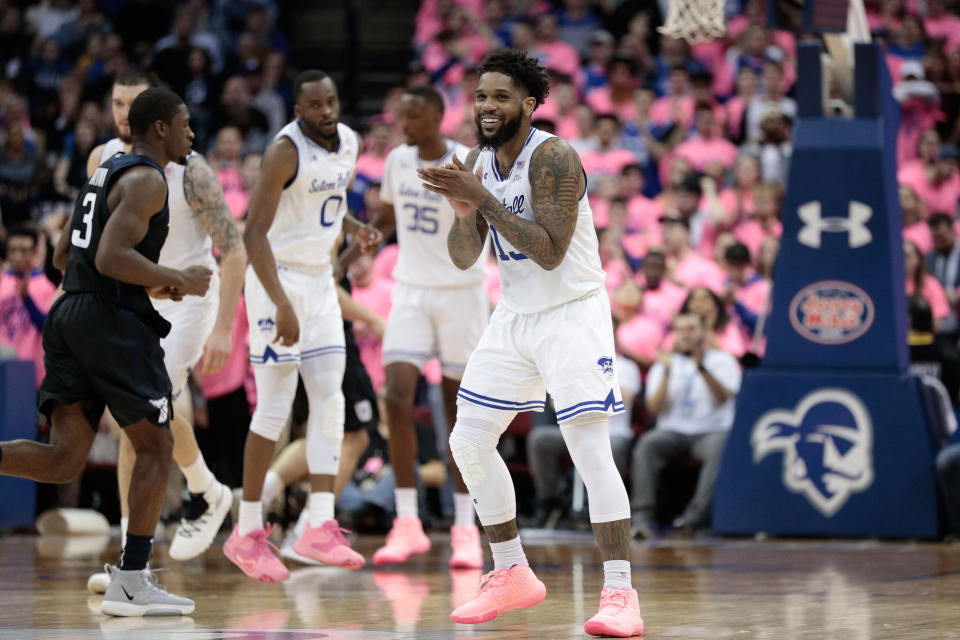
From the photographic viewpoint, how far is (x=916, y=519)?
963 centimetres

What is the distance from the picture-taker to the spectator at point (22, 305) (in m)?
12.0

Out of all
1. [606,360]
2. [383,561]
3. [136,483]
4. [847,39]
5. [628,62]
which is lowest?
[383,561]

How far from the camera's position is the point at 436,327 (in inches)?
329

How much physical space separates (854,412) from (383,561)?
11.6 feet

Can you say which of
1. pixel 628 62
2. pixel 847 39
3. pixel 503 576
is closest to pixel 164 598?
pixel 503 576

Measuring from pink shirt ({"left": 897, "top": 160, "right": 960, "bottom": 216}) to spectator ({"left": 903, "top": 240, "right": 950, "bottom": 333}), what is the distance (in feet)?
5.15

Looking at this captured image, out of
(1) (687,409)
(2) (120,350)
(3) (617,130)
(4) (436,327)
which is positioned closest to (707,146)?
(3) (617,130)

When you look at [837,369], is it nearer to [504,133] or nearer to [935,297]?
[935,297]

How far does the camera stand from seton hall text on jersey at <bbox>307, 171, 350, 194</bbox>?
7633 millimetres

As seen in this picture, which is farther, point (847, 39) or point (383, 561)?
point (847, 39)

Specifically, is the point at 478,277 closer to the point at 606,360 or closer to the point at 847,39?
the point at 606,360

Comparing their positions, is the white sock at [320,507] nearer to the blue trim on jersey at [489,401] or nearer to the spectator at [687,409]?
the blue trim on jersey at [489,401]

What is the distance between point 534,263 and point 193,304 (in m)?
2.24

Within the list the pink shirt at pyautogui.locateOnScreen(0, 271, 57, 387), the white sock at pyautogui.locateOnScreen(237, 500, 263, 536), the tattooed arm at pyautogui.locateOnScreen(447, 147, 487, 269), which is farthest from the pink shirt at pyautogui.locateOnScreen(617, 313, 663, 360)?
the tattooed arm at pyautogui.locateOnScreen(447, 147, 487, 269)
